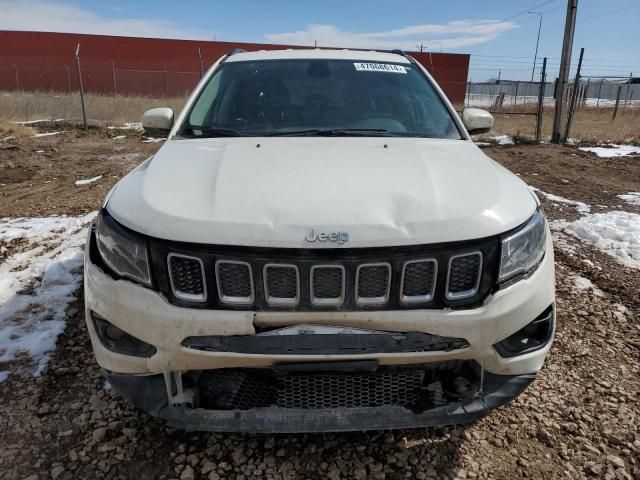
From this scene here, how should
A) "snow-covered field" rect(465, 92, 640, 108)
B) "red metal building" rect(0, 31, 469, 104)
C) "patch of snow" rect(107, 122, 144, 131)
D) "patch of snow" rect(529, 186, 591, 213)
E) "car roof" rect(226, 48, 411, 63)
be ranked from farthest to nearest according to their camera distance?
"snow-covered field" rect(465, 92, 640, 108), "red metal building" rect(0, 31, 469, 104), "patch of snow" rect(107, 122, 144, 131), "patch of snow" rect(529, 186, 591, 213), "car roof" rect(226, 48, 411, 63)

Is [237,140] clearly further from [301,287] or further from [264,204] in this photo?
[301,287]

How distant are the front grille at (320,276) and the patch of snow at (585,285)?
7.71 feet

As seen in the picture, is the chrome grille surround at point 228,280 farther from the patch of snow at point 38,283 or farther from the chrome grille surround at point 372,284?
the patch of snow at point 38,283

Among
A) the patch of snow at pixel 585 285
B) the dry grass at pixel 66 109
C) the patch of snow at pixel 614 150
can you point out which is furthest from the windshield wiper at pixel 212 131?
the dry grass at pixel 66 109

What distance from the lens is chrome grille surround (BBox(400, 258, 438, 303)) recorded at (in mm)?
1715

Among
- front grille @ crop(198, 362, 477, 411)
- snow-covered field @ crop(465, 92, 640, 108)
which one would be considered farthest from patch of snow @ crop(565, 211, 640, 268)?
snow-covered field @ crop(465, 92, 640, 108)

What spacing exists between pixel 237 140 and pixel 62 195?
15.6 ft

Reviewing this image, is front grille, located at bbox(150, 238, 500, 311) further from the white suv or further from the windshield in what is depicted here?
the windshield

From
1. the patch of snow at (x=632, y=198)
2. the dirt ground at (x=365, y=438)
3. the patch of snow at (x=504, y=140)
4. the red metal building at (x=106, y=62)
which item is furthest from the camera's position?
the red metal building at (x=106, y=62)

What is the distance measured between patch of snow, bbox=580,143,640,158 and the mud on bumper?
9893 millimetres

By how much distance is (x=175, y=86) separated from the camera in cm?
2436

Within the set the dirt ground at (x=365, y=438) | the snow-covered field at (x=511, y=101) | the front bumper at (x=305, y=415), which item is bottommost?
the snow-covered field at (x=511, y=101)

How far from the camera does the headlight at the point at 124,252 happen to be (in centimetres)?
179

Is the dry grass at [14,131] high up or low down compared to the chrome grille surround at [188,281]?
down
